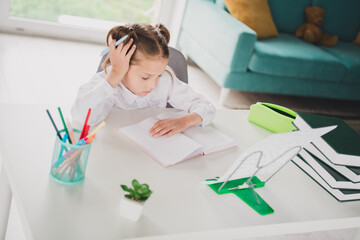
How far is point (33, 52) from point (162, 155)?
2495 millimetres

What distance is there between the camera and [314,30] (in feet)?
12.8

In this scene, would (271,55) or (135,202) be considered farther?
(271,55)

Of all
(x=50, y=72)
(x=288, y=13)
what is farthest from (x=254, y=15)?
(x=50, y=72)

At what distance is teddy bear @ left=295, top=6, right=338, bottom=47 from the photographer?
3.89m

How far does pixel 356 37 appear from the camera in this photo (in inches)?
170

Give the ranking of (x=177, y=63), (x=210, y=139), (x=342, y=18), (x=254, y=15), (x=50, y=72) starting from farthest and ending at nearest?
(x=342, y=18) → (x=254, y=15) → (x=50, y=72) → (x=177, y=63) → (x=210, y=139)

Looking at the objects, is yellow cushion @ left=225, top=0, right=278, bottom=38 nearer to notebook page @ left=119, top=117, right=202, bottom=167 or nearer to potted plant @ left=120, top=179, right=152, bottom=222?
notebook page @ left=119, top=117, right=202, bottom=167

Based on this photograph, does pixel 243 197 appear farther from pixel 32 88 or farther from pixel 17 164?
pixel 32 88

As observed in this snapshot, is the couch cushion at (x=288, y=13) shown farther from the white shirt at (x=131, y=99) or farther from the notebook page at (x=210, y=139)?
the notebook page at (x=210, y=139)

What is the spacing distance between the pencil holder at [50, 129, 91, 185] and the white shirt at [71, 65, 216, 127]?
0.34 meters

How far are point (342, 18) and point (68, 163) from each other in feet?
12.1

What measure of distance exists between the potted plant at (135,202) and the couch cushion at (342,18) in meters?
3.45

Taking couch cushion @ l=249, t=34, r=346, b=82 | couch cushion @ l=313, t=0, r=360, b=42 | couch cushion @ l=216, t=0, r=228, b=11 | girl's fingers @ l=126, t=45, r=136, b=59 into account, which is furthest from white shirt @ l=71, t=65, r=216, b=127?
couch cushion @ l=313, t=0, r=360, b=42

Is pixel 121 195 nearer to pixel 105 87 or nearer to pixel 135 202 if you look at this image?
pixel 135 202
